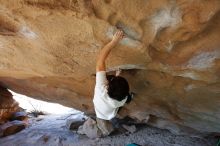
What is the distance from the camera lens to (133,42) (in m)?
2.18

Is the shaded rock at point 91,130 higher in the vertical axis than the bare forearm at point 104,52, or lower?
lower

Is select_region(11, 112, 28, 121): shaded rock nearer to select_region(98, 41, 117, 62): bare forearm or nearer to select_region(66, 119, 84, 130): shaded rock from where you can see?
select_region(66, 119, 84, 130): shaded rock

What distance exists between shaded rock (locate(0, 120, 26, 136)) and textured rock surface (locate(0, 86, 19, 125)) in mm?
179

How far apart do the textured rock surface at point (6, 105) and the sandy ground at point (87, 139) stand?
0.55 m

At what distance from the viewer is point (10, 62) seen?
291 cm

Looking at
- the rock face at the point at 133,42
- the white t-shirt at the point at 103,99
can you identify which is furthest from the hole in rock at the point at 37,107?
the white t-shirt at the point at 103,99

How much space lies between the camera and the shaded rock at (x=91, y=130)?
4.89m

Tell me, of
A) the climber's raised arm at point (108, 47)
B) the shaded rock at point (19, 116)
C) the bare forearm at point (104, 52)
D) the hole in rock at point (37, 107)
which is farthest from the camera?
the hole in rock at point (37, 107)

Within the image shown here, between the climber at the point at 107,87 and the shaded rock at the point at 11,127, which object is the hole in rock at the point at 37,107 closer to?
the shaded rock at the point at 11,127

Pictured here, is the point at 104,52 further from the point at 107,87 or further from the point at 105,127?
the point at 105,127

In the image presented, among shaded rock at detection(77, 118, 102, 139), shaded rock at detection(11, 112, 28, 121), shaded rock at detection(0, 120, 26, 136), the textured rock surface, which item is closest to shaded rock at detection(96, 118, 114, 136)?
shaded rock at detection(77, 118, 102, 139)

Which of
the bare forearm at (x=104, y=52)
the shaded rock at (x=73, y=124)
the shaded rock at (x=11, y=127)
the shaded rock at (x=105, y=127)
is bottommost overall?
the shaded rock at (x=11, y=127)

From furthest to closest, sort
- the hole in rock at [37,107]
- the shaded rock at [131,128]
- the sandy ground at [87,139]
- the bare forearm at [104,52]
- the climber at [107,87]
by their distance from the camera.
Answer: the hole in rock at [37,107] < the shaded rock at [131,128] < the sandy ground at [87,139] < the climber at [107,87] < the bare forearm at [104,52]

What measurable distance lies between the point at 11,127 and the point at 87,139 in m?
1.58
